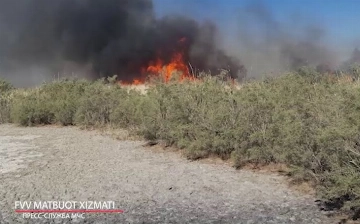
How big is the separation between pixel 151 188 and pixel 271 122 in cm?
447

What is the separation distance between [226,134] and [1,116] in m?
28.0

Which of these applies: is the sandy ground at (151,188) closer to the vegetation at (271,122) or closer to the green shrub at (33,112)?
the vegetation at (271,122)

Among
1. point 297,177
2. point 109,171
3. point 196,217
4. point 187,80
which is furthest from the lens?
point 187,80

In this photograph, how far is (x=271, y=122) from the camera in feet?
42.0

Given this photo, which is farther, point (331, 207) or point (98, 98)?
point (98, 98)

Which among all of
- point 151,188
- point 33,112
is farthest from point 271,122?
point 33,112

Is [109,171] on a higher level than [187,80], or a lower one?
lower

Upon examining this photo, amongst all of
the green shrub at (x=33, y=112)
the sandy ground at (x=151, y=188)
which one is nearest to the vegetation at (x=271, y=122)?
the sandy ground at (x=151, y=188)

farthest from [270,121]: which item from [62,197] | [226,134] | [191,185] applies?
[62,197]

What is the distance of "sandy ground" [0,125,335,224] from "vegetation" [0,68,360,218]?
0.66 meters

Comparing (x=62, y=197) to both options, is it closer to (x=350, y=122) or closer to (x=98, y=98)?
(x=350, y=122)

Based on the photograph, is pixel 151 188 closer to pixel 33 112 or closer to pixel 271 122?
pixel 271 122

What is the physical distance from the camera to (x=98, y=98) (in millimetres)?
27531

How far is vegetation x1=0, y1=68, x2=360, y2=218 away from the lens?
311 inches
